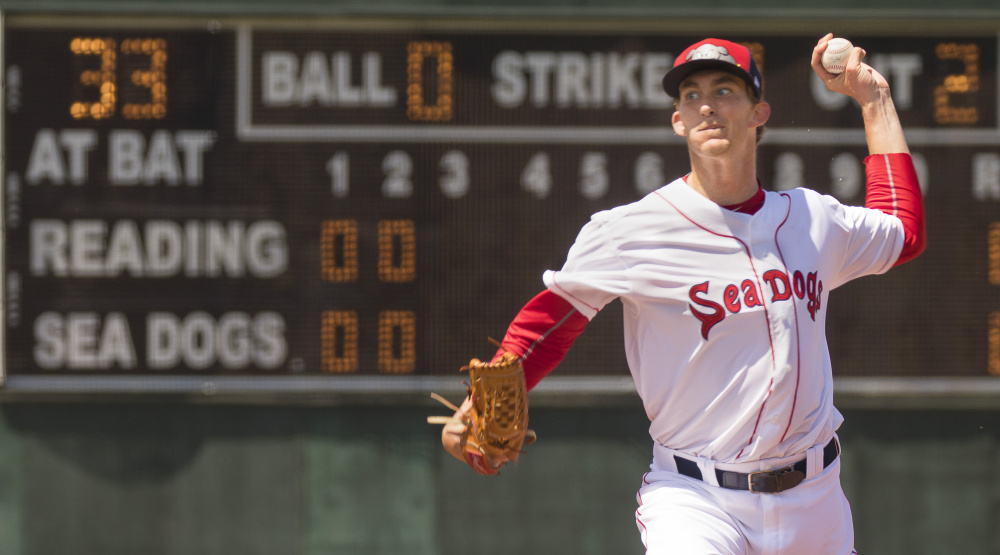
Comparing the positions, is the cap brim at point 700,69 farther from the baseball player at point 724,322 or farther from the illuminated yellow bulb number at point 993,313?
the illuminated yellow bulb number at point 993,313

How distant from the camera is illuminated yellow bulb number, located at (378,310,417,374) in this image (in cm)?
406

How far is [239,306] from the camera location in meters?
4.07

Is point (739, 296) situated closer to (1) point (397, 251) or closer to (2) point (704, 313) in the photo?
(2) point (704, 313)

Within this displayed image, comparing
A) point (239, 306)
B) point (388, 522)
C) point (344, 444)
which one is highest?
point (239, 306)

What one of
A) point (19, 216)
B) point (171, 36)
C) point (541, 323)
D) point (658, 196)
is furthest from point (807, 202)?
point (19, 216)

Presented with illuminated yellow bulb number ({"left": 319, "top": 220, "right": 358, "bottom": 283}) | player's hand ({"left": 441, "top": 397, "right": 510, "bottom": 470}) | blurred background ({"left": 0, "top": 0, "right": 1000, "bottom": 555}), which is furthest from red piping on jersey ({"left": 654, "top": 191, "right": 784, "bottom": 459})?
illuminated yellow bulb number ({"left": 319, "top": 220, "right": 358, "bottom": 283})

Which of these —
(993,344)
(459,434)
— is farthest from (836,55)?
(993,344)

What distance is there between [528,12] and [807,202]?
7.38ft

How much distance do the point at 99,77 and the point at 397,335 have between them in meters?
1.84

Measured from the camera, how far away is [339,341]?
4.07 meters

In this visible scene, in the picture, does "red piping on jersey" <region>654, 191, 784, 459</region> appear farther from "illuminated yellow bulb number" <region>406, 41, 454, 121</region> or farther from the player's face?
"illuminated yellow bulb number" <region>406, 41, 454, 121</region>

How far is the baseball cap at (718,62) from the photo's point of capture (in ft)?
6.68

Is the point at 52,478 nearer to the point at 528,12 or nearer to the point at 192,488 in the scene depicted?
the point at 192,488

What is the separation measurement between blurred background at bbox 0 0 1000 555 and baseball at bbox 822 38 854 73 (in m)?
1.93
